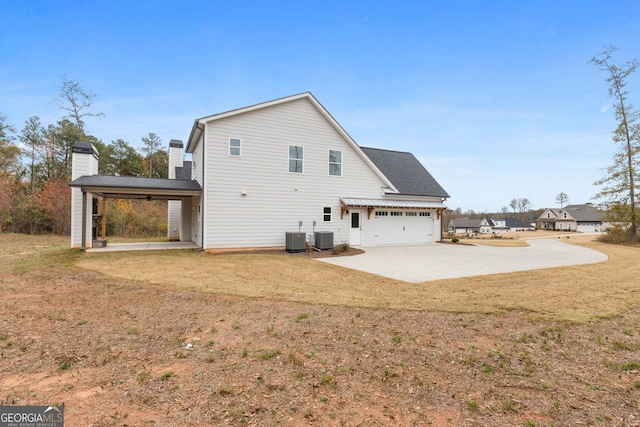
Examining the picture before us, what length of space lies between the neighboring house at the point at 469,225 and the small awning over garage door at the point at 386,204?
212 feet

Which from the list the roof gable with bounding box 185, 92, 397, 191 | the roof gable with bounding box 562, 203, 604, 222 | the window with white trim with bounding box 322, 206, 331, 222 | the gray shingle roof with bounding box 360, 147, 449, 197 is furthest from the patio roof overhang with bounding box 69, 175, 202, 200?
the roof gable with bounding box 562, 203, 604, 222

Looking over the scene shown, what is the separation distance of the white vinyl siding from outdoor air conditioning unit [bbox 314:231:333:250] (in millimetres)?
754

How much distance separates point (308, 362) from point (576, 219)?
8304 centimetres

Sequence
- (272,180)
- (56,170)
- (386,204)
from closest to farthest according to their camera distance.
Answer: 1. (272,180)
2. (386,204)
3. (56,170)

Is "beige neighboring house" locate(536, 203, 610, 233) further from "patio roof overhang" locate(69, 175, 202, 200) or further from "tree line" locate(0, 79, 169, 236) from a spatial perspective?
"tree line" locate(0, 79, 169, 236)

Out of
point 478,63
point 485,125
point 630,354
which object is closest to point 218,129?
point 630,354

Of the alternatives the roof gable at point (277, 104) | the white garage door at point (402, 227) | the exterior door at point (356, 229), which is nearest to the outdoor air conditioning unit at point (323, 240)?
the exterior door at point (356, 229)

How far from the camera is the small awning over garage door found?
15.4m

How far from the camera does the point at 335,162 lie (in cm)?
1559

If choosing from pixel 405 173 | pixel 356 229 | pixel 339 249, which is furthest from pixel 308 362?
pixel 405 173

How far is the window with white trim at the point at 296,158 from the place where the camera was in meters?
14.5

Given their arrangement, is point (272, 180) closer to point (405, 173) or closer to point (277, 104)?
point (277, 104)

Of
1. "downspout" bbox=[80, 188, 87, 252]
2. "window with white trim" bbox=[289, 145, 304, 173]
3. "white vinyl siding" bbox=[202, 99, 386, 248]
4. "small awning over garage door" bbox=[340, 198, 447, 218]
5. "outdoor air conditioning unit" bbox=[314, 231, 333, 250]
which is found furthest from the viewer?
"small awning over garage door" bbox=[340, 198, 447, 218]

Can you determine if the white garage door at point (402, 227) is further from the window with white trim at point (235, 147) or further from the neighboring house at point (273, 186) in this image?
the window with white trim at point (235, 147)
